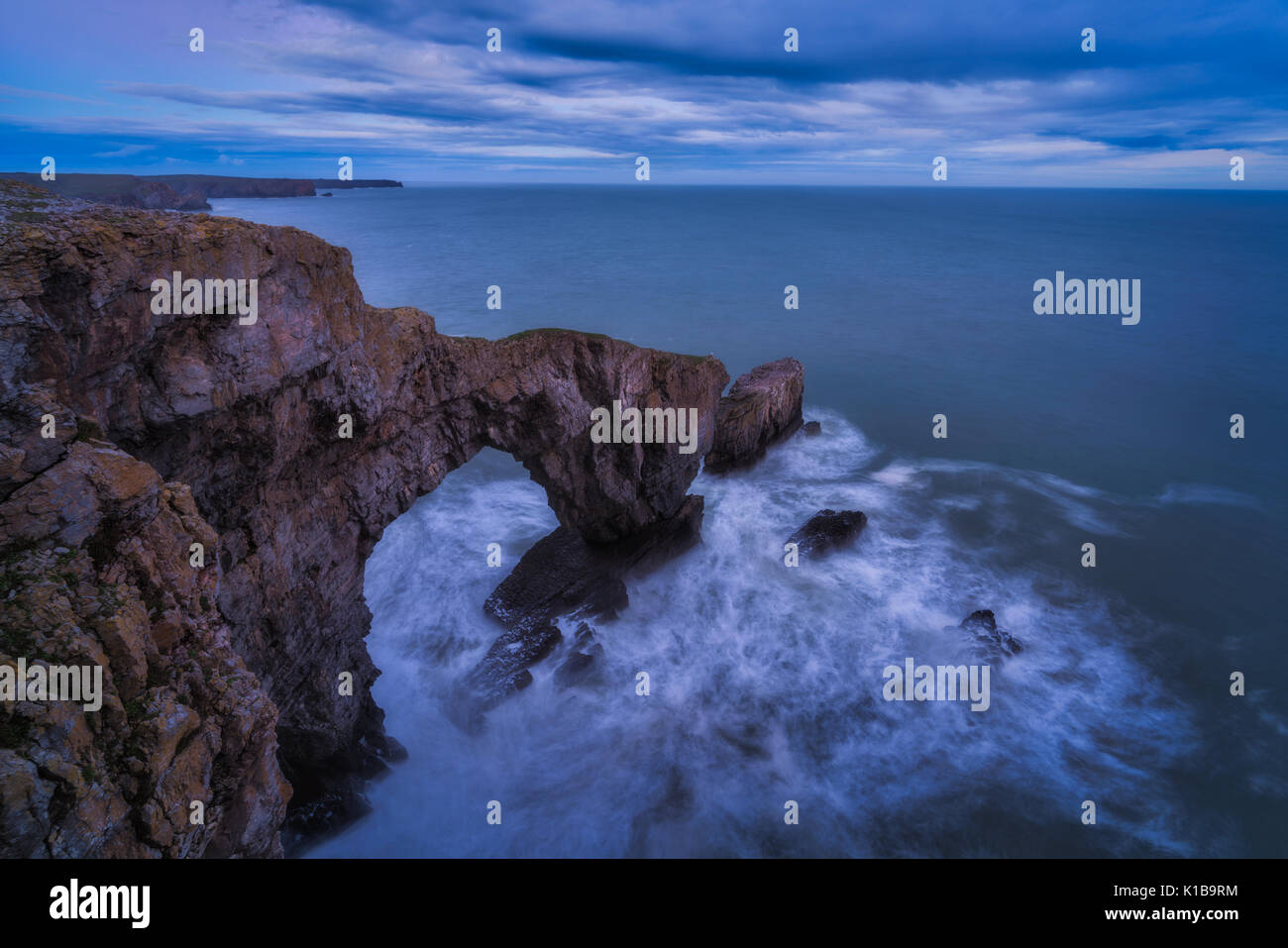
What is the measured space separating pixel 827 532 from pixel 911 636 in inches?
248

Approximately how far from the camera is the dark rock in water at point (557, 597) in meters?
20.1

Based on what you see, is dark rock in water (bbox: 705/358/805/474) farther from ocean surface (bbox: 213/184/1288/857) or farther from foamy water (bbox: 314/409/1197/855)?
foamy water (bbox: 314/409/1197/855)

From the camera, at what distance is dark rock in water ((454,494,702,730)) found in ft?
65.9

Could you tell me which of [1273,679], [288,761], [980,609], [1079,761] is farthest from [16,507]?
[1273,679]

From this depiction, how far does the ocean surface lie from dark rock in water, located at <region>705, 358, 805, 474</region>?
4.25 feet

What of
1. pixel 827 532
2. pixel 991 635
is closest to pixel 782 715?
pixel 991 635

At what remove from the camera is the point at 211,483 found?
37.1ft

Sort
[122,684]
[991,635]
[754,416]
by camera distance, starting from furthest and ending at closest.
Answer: [754,416] → [991,635] → [122,684]

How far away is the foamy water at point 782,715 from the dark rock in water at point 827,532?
0.70 m

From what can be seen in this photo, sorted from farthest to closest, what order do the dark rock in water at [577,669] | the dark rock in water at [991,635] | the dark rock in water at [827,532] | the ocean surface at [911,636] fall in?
the dark rock in water at [827,532] < the dark rock in water at [991,635] < the dark rock in water at [577,669] < the ocean surface at [911,636]

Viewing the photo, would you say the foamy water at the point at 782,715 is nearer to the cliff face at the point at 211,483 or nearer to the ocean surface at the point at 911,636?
the ocean surface at the point at 911,636

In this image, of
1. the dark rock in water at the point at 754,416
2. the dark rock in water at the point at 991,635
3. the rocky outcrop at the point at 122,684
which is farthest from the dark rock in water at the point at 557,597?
the rocky outcrop at the point at 122,684

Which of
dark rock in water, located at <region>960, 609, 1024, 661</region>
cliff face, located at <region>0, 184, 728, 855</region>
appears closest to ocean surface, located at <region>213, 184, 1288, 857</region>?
dark rock in water, located at <region>960, 609, 1024, 661</region>

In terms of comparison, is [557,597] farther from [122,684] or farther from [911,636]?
[122,684]
